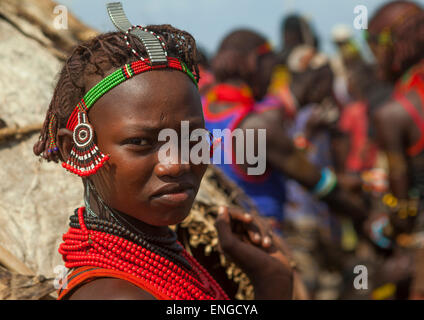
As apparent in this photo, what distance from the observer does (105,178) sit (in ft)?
5.31

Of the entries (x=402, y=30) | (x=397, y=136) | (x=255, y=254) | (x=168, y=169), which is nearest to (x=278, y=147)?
(x=397, y=136)

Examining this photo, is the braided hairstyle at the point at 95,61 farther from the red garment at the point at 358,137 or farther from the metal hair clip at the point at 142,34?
the red garment at the point at 358,137

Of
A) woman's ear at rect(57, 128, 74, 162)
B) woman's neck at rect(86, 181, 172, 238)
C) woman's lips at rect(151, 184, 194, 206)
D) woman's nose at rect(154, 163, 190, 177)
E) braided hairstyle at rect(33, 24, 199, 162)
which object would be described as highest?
braided hairstyle at rect(33, 24, 199, 162)

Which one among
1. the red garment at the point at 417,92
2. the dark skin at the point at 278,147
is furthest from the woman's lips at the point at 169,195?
the red garment at the point at 417,92

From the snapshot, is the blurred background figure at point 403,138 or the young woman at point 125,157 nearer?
the young woman at point 125,157

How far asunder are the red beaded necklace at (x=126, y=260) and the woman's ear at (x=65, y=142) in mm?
191

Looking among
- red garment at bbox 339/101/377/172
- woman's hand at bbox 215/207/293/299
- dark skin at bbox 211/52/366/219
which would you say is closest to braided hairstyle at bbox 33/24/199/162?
woman's hand at bbox 215/207/293/299

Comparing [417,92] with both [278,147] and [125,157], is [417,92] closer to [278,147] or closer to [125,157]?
[278,147]

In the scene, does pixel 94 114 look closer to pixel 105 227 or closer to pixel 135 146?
pixel 135 146

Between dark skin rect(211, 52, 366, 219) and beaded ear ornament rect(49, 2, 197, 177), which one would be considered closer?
beaded ear ornament rect(49, 2, 197, 177)

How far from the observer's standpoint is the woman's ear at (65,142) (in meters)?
1.64

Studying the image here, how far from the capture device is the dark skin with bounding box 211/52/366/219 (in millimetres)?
4105

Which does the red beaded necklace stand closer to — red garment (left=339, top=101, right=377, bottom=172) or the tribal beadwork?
the tribal beadwork
